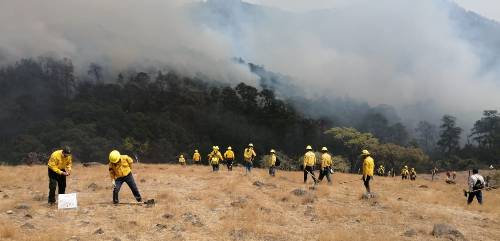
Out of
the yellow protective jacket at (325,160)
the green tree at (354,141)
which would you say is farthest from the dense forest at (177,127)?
the yellow protective jacket at (325,160)

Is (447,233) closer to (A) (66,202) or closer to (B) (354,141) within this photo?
(A) (66,202)

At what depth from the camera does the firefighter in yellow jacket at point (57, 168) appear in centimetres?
1510

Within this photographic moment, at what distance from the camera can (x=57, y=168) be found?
1516 centimetres

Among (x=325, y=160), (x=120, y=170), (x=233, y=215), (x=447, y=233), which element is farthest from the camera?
(x=325, y=160)

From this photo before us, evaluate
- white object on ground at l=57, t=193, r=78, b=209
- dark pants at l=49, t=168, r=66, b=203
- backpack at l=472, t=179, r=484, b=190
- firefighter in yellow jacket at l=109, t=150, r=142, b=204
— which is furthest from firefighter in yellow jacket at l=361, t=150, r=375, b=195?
dark pants at l=49, t=168, r=66, b=203

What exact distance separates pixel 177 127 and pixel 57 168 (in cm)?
9451

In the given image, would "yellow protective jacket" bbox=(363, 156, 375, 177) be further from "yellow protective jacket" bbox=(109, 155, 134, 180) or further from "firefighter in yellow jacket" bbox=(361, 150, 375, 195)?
"yellow protective jacket" bbox=(109, 155, 134, 180)

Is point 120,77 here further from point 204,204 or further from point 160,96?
point 204,204

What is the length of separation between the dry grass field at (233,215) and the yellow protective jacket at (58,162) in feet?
A: 3.71

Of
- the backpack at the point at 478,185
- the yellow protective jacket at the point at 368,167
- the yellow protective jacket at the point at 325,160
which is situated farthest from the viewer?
the yellow protective jacket at the point at 325,160

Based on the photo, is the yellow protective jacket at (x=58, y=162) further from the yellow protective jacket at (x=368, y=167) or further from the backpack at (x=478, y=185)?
the backpack at (x=478, y=185)

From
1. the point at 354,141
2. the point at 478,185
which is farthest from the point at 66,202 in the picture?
the point at 354,141

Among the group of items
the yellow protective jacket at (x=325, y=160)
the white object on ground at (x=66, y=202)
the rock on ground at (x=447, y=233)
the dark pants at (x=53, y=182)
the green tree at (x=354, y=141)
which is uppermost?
the green tree at (x=354, y=141)

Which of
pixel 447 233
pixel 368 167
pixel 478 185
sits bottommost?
pixel 447 233
